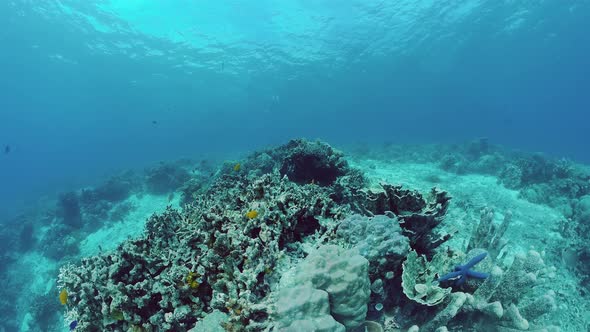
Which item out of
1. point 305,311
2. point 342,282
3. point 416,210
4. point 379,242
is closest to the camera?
point 305,311

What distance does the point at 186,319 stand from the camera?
3303 millimetres

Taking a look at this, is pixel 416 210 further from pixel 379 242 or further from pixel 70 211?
pixel 70 211

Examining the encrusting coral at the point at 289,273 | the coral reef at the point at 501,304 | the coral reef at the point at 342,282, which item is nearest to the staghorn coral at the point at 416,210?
the encrusting coral at the point at 289,273

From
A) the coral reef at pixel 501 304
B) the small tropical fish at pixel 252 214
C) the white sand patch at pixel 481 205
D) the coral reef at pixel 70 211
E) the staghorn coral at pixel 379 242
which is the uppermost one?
the staghorn coral at pixel 379 242

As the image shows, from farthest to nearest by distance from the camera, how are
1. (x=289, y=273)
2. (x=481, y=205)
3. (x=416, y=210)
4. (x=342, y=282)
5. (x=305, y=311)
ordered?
(x=481, y=205) → (x=416, y=210) → (x=289, y=273) → (x=342, y=282) → (x=305, y=311)

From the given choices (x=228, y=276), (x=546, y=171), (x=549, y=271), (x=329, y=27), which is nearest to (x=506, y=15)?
(x=329, y=27)

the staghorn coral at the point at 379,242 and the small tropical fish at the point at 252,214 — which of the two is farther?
the small tropical fish at the point at 252,214

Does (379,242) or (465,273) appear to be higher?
(379,242)

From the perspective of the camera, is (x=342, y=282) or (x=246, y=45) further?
(x=246, y=45)


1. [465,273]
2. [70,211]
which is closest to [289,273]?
[465,273]

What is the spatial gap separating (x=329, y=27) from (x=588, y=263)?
41573 mm

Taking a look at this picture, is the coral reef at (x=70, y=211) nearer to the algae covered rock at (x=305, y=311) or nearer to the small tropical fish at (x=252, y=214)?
the small tropical fish at (x=252, y=214)

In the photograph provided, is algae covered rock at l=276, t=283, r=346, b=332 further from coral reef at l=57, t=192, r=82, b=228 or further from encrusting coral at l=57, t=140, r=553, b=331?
coral reef at l=57, t=192, r=82, b=228

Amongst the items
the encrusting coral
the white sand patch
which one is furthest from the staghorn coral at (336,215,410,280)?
the white sand patch
